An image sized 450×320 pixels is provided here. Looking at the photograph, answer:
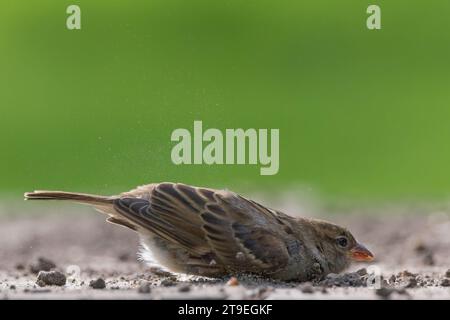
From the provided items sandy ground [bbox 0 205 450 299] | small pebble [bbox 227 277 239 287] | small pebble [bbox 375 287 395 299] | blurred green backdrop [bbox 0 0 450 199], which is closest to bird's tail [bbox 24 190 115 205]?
sandy ground [bbox 0 205 450 299]

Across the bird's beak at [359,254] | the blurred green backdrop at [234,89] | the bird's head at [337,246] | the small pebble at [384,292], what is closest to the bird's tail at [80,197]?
the bird's head at [337,246]

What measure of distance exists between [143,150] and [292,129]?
4928mm

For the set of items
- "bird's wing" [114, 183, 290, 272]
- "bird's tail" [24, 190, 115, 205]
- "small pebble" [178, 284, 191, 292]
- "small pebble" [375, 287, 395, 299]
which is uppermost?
"bird's tail" [24, 190, 115, 205]

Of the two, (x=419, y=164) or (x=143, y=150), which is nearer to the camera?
(x=143, y=150)

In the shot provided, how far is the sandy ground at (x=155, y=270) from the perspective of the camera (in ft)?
26.1

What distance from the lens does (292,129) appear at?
18.8 meters

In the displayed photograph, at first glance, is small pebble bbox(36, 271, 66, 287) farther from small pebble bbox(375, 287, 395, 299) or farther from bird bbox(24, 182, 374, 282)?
small pebble bbox(375, 287, 395, 299)

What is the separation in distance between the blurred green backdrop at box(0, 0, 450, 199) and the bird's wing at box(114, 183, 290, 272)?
214 inches

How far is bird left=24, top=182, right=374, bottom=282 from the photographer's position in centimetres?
896

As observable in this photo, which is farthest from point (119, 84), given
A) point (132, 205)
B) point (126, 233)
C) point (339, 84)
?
point (132, 205)

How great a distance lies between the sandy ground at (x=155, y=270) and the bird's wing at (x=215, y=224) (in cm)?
19

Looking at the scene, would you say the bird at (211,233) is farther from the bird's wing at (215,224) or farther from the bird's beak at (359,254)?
the bird's beak at (359,254)

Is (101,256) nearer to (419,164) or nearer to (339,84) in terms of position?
(419,164)

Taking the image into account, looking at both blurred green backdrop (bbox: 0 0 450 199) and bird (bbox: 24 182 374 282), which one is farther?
blurred green backdrop (bbox: 0 0 450 199)
